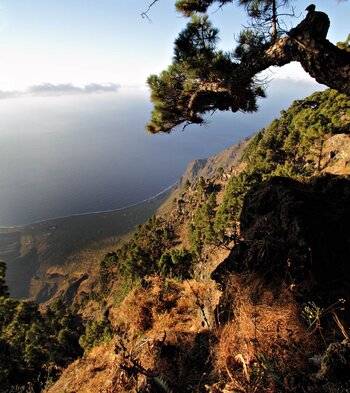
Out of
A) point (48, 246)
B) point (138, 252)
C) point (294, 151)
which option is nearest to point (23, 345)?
point (138, 252)

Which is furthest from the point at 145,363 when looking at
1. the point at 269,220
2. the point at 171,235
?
the point at 171,235

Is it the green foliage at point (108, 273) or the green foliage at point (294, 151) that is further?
the green foliage at point (108, 273)

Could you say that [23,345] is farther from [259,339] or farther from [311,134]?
[311,134]

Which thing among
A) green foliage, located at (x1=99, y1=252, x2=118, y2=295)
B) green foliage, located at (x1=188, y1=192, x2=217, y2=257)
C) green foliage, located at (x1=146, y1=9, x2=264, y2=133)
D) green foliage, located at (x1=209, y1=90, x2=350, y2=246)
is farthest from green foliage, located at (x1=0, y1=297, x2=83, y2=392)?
green foliage, located at (x1=99, y1=252, x2=118, y2=295)

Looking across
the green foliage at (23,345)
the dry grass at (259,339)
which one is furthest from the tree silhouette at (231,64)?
the green foliage at (23,345)

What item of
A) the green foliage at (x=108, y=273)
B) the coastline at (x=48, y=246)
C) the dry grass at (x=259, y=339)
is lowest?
the coastline at (x=48, y=246)

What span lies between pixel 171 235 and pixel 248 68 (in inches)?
3511

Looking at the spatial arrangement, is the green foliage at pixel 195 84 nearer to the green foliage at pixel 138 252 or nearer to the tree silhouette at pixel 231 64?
the tree silhouette at pixel 231 64

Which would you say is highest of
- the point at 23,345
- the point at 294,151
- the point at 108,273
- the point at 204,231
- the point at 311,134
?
the point at 311,134

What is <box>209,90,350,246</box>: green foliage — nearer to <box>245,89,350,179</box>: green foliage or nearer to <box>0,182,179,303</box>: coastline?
<box>245,89,350,179</box>: green foliage

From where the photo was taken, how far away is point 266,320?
368 centimetres

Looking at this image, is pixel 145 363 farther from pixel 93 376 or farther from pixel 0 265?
pixel 0 265

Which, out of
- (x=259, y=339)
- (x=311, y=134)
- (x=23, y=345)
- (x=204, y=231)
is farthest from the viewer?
(x=204, y=231)

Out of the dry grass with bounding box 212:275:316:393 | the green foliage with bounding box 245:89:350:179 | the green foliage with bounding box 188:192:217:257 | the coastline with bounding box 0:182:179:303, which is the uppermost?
the green foliage with bounding box 245:89:350:179
